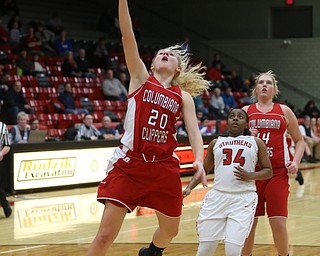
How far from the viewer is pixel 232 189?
6.20 m

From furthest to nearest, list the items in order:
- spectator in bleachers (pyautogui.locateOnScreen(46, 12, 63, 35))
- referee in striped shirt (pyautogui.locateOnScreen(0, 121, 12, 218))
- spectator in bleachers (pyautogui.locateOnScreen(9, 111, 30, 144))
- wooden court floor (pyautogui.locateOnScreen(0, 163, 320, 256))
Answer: spectator in bleachers (pyautogui.locateOnScreen(46, 12, 63, 35)) → spectator in bleachers (pyautogui.locateOnScreen(9, 111, 30, 144)) → referee in striped shirt (pyautogui.locateOnScreen(0, 121, 12, 218)) → wooden court floor (pyautogui.locateOnScreen(0, 163, 320, 256))

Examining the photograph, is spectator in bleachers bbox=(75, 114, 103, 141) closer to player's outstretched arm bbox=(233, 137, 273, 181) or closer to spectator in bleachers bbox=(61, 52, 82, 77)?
spectator in bleachers bbox=(61, 52, 82, 77)

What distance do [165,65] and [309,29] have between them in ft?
74.0

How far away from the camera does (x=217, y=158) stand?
6.36 meters

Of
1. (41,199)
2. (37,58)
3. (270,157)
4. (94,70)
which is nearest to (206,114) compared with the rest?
(94,70)

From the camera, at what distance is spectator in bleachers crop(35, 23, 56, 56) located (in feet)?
69.9

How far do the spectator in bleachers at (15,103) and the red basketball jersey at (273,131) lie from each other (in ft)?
33.2

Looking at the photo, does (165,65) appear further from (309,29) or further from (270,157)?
(309,29)

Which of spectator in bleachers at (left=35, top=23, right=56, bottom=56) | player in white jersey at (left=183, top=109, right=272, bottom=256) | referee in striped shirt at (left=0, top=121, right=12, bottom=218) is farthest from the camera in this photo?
spectator in bleachers at (left=35, top=23, right=56, bottom=56)

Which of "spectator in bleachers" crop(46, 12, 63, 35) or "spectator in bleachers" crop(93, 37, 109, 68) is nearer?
"spectator in bleachers" crop(93, 37, 109, 68)

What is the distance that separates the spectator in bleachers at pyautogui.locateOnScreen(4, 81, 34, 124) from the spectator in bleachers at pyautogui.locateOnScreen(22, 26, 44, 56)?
10.0 ft

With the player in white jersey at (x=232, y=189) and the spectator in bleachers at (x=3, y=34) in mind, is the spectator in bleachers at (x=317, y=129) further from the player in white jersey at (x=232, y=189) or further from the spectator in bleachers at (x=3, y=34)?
the player in white jersey at (x=232, y=189)

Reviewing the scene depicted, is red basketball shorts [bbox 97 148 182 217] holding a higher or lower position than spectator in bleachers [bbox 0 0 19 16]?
lower

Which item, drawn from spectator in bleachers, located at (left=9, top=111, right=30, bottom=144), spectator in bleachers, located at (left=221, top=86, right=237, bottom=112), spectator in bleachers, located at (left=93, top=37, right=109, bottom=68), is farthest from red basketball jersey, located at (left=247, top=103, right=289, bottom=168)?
spectator in bleachers, located at (left=221, top=86, right=237, bottom=112)
